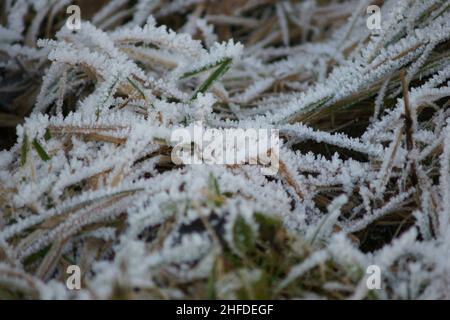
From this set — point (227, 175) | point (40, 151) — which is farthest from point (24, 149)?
point (227, 175)

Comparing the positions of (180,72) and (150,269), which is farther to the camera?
(180,72)

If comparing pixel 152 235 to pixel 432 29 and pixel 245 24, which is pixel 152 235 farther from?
pixel 245 24

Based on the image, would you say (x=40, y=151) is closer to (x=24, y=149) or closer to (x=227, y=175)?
(x=24, y=149)

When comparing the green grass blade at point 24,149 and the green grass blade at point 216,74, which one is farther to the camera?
the green grass blade at point 216,74

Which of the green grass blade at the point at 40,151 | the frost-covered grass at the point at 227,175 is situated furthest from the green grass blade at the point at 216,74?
the green grass blade at the point at 40,151

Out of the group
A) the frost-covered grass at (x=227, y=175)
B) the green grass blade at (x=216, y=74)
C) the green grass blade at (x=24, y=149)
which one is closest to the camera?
the frost-covered grass at (x=227, y=175)

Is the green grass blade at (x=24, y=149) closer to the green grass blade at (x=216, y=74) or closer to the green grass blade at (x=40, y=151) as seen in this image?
the green grass blade at (x=40, y=151)

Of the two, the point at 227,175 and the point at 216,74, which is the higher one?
the point at 216,74
